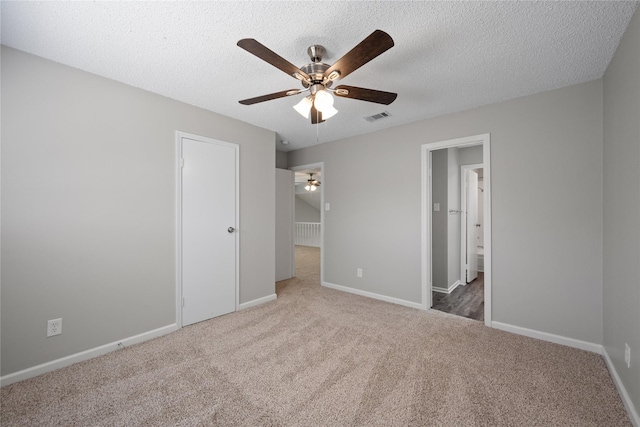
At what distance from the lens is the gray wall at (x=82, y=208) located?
72.2 inches

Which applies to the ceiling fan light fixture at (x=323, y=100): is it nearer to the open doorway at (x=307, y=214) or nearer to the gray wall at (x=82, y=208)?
the gray wall at (x=82, y=208)

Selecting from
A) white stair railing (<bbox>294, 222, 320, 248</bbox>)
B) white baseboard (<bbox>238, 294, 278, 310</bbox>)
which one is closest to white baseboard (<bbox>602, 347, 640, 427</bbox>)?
white baseboard (<bbox>238, 294, 278, 310</bbox>)

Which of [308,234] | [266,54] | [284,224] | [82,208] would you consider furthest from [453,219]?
[308,234]

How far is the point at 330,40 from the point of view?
171 centimetres

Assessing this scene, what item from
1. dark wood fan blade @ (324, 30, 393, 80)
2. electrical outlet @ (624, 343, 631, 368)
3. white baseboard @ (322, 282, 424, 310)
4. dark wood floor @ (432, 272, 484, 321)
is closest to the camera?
dark wood fan blade @ (324, 30, 393, 80)

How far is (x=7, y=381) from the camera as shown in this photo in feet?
5.86

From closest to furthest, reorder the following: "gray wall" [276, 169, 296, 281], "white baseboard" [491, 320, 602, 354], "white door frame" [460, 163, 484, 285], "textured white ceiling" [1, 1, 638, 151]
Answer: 1. "textured white ceiling" [1, 1, 638, 151]
2. "white baseboard" [491, 320, 602, 354]
3. "white door frame" [460, 163, 484, 285]
4. "gray wall" [276, 169, 296, 281]

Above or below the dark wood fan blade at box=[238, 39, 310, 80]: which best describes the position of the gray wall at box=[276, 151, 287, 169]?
above

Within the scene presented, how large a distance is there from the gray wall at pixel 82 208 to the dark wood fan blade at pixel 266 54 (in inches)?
67.2

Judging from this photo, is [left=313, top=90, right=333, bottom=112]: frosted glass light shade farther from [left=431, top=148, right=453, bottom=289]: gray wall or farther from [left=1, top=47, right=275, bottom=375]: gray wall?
[left=431, top=148, right=453, bottom=289]: gray wall

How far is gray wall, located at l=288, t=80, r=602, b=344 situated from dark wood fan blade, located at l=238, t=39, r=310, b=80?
2.17 m

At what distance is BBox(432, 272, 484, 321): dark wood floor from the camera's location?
317 centimetres

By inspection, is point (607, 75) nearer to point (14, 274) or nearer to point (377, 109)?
point (377, 109)

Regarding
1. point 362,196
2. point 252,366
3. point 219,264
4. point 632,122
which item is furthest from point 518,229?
point 219,264
